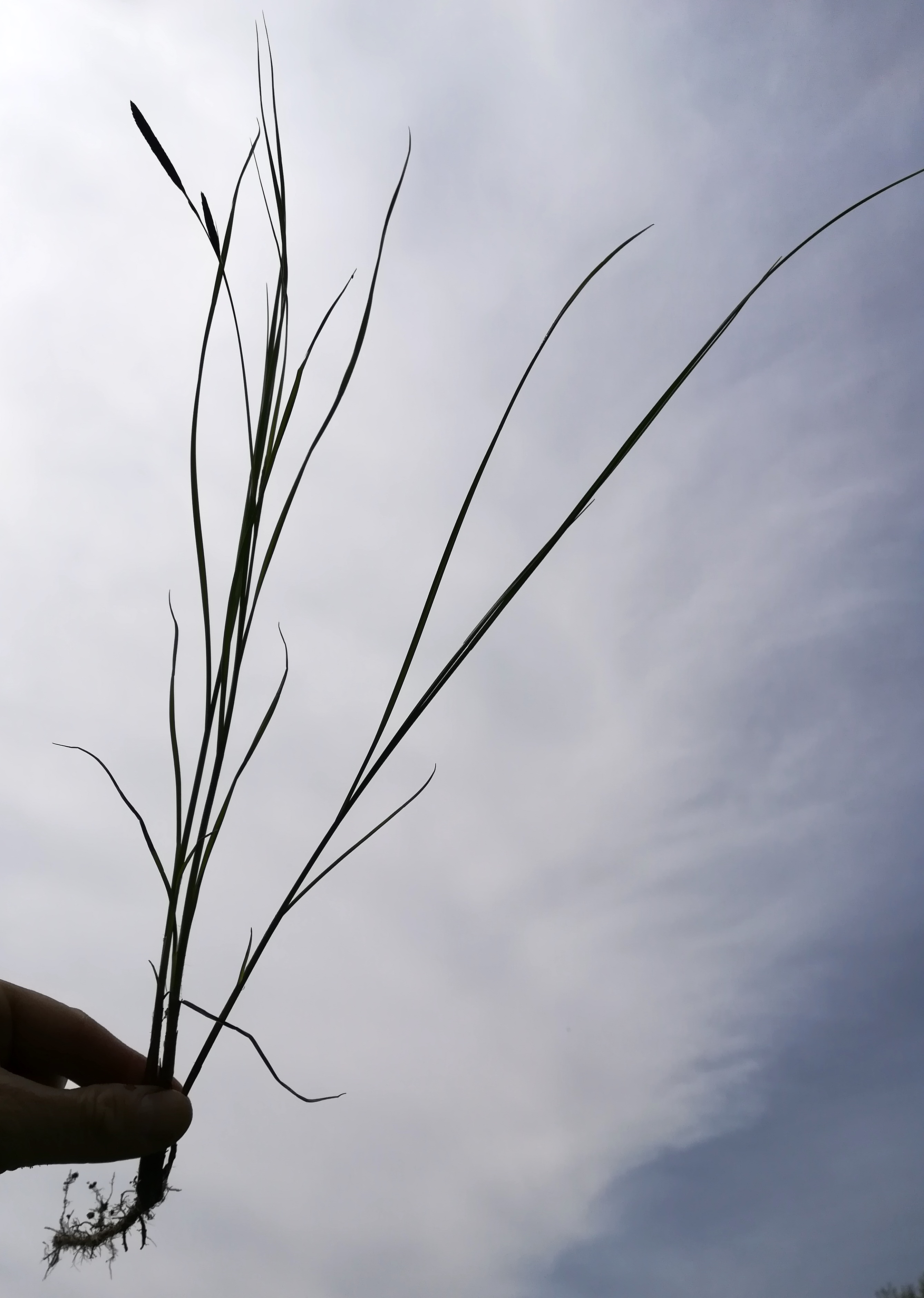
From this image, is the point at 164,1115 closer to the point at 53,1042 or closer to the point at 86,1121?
the point at 86,1121

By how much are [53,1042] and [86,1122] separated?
1.05 feet

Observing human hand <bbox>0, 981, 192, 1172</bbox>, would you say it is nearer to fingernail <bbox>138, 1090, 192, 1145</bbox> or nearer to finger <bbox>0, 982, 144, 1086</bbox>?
fingernail <bbox>138, 1090, 192, 1145</bbox>

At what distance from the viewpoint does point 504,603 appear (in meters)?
0.60

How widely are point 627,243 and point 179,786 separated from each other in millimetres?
608

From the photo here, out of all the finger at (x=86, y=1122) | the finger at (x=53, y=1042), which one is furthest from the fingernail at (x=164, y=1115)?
the finger at (x=53, y=1042)

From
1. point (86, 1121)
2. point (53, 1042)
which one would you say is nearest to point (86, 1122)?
point (86, 1121)

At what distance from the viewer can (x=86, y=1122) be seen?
2.10ft

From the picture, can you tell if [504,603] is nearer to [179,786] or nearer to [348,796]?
[348,796]

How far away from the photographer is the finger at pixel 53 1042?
2.97 ft

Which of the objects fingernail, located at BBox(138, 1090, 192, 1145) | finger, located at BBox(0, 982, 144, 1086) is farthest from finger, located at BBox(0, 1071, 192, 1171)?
finger, located at BBox(0, 982, 144, 1086)

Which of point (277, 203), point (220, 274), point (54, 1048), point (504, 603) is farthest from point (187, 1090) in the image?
point (277, 203)

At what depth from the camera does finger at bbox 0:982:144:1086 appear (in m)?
0.90

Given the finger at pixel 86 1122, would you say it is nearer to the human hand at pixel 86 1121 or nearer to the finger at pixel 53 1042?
the human hand at pixel 86 1121

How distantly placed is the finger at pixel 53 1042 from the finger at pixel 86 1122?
24 cm
